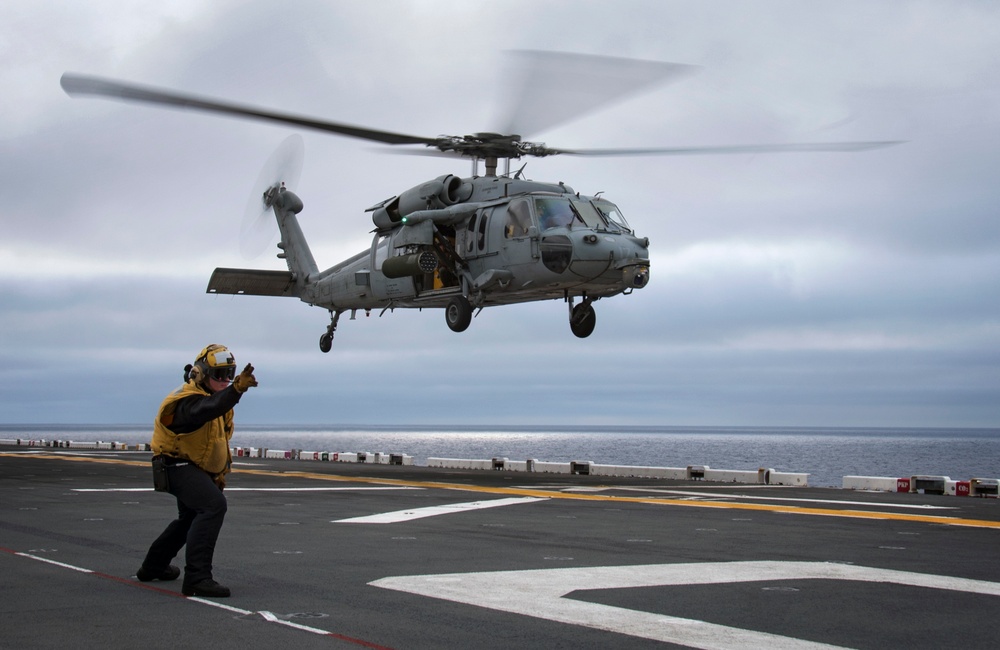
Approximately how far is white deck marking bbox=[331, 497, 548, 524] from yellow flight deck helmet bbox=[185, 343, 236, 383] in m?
5.66

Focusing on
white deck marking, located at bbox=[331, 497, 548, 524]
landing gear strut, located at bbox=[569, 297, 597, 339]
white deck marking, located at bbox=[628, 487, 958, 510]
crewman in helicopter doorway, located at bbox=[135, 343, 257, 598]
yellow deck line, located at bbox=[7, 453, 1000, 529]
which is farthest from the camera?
landing gear strut, located at bbox=[569, 297, 597, 339]

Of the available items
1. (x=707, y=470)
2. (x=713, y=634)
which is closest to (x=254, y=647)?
(x=713, y=634)

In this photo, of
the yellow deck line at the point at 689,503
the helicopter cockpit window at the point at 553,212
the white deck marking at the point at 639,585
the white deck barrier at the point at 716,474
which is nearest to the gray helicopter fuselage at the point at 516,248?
the helicopter cockpit window at the point at 553,212

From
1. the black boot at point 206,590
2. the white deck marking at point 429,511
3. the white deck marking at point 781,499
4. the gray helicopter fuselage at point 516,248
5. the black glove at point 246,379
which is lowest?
the black boot at point 206,590

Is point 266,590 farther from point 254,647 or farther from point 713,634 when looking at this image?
point 713,634

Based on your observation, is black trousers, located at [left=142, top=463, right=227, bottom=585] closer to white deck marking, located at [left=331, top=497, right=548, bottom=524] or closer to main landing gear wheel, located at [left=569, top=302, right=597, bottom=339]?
white deck marking, located at [left=331, top=497, right=548, bottom=524]

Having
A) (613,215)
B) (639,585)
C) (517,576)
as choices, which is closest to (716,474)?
(613,215)

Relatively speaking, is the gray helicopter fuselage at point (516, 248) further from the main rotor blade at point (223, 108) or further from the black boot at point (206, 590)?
the black boot at point (206, 590)

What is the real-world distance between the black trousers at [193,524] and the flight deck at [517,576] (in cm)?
26

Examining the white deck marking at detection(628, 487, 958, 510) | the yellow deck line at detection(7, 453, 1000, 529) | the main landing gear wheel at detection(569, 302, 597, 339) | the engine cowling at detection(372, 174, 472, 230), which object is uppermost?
the engine cowling at detection(372, 174, 472, 230)

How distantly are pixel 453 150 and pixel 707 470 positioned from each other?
10511 millimetres

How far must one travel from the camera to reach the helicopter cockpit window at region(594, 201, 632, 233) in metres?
24.7

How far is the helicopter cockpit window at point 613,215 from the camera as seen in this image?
81.0 ft

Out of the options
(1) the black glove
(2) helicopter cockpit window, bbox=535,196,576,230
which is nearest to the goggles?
(1) the black glove
